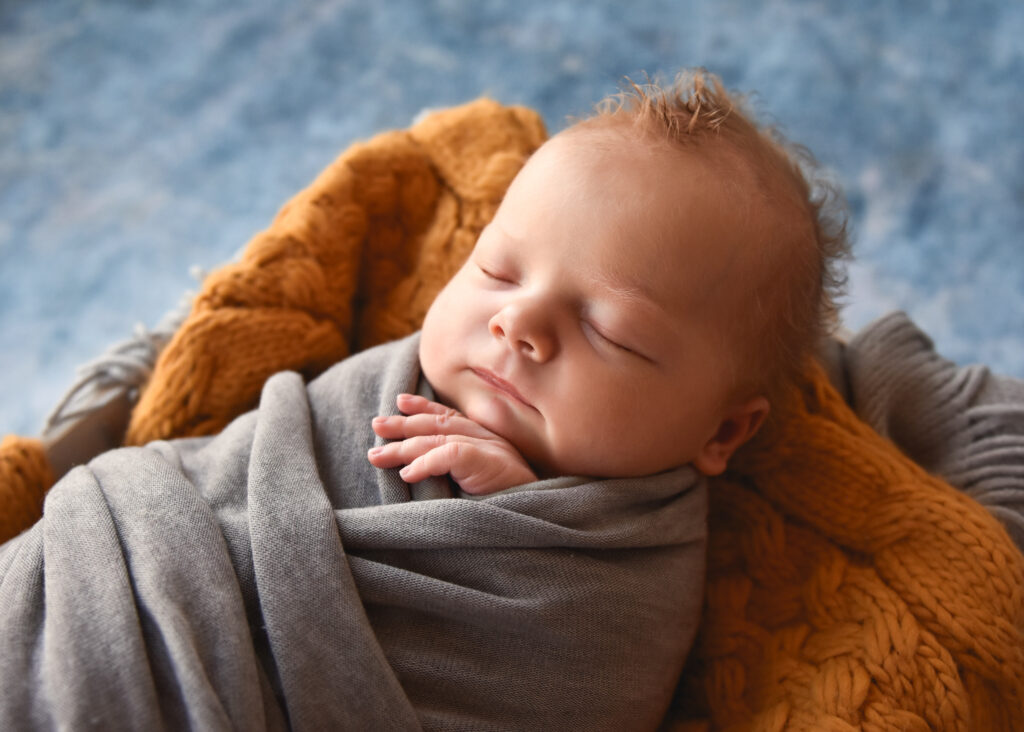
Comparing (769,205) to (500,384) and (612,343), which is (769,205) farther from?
(500,384)

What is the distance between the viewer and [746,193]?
2.81 ft

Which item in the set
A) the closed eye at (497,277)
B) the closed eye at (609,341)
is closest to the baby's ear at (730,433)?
the closed eye at (609,341)

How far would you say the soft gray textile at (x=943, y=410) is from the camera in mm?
1037

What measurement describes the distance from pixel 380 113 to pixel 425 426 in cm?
130

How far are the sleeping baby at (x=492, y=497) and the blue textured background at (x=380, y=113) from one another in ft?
2.71

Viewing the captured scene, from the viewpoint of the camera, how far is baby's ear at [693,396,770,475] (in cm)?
93

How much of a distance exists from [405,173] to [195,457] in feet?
1.74

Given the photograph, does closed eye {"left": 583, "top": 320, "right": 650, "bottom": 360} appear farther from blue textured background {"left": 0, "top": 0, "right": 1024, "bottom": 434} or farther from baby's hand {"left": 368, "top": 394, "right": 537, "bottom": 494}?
blue textured background {"left": 0, "top": 0, "right": 1024, "bottom": 434}

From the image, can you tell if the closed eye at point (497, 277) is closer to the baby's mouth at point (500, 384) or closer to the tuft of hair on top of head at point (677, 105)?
the baby's mouth at point (500, 384)

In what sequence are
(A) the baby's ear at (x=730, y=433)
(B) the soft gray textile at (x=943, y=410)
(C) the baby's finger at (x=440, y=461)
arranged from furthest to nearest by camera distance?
(B) the soft gray textile at (x=943, y=410) → (A) the baby's ear at (x=730, y=433) → (C) the baby's finger at (x=440, y=461)

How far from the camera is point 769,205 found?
87 centimetres

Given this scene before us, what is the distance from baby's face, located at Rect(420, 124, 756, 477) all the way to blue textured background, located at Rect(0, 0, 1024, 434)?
0.85 m

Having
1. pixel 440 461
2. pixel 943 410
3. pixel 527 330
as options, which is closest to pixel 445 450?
pixel 440 461

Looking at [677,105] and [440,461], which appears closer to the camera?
[440,461]
